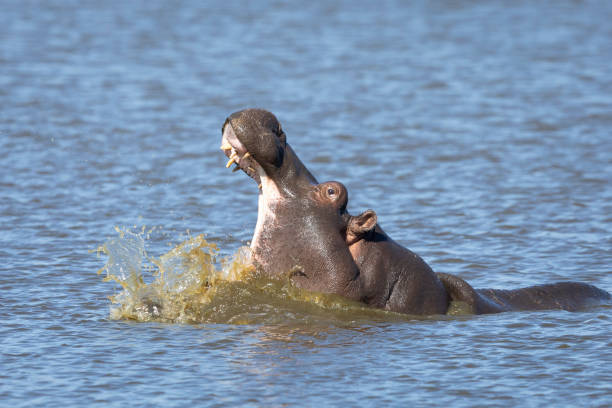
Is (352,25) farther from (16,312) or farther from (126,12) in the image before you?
(16,312)

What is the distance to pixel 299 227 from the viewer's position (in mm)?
9203

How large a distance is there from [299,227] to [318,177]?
7.31 m

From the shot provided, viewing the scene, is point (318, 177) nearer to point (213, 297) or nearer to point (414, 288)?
point (213, 297)

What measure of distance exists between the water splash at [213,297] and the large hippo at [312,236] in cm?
15

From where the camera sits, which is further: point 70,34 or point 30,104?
point 70,34

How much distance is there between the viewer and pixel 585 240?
1302 centimetres

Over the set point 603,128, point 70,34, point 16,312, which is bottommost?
point 16,312

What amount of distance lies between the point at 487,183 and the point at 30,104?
9290 millimetres

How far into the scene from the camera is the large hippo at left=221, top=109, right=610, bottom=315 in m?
9.07

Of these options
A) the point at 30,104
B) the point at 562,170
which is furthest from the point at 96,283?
the point at 30,104

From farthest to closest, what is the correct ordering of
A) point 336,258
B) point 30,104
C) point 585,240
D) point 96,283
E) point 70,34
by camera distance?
1. point 70,34
2. point 30,104
3. point 585,240
4. point 96,283
5. point 336,258

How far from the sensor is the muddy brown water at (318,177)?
839cm

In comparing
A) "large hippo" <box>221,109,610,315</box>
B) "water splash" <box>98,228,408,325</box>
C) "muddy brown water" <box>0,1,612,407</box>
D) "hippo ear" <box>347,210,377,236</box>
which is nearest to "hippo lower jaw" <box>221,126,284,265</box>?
"large hippo" <box>221,109,610,315</box>

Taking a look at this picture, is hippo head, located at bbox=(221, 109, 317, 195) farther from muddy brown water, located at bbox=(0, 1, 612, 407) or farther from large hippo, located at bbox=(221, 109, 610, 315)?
muddy brown water, located at bbox=(0, 1, 612, 407)
